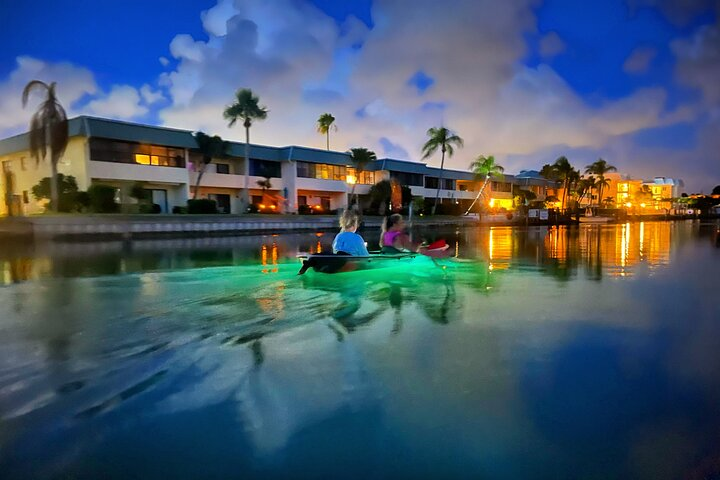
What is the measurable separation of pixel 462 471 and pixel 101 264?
1444 cm

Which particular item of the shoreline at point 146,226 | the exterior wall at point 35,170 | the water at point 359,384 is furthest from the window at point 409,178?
the water at point 359,384

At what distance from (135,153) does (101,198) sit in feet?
23.8

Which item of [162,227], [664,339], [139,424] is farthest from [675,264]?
[162,227]

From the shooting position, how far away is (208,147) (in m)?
38.0

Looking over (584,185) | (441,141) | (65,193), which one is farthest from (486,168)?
(65,193)

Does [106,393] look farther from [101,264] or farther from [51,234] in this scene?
[51,234]

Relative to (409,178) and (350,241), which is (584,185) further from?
(350,241)

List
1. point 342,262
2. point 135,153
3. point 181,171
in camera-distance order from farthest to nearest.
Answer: point 181,171 < point 135,153 < point 342,262

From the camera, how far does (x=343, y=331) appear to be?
6.16m

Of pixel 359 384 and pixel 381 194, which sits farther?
pixel 381 194

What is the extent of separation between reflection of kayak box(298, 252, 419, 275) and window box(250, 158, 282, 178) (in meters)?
36.4

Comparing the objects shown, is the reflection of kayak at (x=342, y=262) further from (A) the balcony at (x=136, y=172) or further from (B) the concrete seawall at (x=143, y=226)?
(A) the balcony at (x=136, y=172)

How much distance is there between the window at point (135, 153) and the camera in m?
33.4

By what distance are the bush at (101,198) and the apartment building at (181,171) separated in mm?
3595
